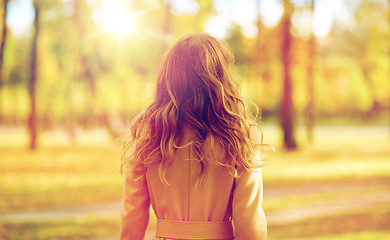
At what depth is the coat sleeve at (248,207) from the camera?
6.47ft

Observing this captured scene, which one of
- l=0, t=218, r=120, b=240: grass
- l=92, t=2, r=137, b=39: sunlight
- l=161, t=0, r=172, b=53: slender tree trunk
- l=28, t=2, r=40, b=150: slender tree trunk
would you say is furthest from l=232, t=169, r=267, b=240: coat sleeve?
l=92, t=2, r=137, b=39: sunlight

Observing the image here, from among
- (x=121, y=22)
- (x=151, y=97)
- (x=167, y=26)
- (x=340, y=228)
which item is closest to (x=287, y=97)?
(x=167, y=26)

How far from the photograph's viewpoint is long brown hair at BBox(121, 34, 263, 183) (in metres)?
1.98

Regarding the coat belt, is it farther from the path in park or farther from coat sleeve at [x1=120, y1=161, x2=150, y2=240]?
→ the path in park

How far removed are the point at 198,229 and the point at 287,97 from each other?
63.1 ft

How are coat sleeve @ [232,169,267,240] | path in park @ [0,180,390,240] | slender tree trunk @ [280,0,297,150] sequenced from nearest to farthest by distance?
coat sleeve @ [232,169,267,240], path in park @ [0,180,390,240], slender tree trunk @ [280,0,297,150]

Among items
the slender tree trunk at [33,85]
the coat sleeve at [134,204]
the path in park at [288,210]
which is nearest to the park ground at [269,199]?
the path in park at [288,210]

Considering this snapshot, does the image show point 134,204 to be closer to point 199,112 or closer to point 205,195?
point 205,195

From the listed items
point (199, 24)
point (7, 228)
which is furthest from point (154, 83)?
point (199, 24)

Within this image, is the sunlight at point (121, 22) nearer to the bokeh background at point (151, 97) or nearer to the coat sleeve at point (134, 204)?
the bokeh background at point (151, 97)

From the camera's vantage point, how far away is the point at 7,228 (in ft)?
23.0

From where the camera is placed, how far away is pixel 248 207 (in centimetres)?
198

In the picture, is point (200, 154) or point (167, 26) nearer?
point (200, 154)

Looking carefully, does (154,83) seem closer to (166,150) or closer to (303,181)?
(166,150)
